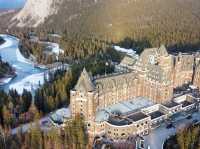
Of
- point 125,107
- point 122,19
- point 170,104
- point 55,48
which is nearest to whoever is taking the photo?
point 125,107

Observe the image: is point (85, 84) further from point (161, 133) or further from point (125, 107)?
point (161, 133)

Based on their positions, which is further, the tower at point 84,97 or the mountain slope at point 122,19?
the mountain slope at point 122,19

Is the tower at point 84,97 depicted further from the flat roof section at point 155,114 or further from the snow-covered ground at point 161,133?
the flat roof section at point 155,114

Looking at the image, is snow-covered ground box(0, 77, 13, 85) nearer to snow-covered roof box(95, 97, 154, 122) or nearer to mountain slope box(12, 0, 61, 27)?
snow-covered roof box(95, 97, 154, 122)

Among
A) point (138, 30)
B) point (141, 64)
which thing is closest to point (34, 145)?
point (141, 64)

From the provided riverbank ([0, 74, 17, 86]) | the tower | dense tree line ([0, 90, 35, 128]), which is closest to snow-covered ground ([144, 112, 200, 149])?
the tower

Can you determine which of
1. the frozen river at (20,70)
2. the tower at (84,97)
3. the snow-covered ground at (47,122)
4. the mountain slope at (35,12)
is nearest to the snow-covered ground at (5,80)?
the frozen river at (20,70)

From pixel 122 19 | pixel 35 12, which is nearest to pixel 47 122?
pixel 122 19
